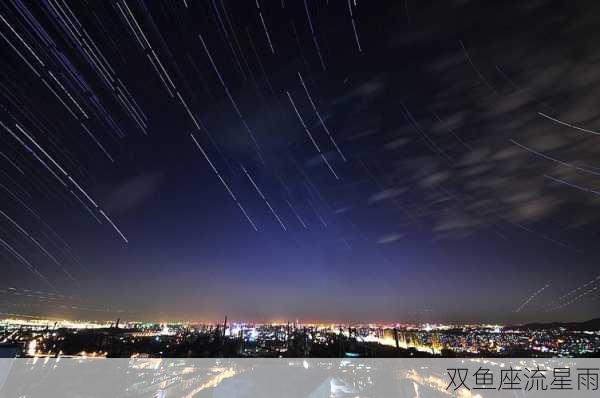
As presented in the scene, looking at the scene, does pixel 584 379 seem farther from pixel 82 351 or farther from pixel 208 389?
pixel 82 351

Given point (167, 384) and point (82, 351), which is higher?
point (82, 351)

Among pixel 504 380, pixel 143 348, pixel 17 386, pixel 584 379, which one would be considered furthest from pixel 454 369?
pixel 143 348

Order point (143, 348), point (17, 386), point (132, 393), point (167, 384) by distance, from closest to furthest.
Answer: point (17, 386)
point (132, 393)
point (167, 384)
point (143, 348)

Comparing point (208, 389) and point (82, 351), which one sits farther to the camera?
point (82, 351)

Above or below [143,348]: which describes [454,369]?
below

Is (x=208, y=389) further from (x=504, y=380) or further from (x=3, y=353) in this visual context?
(x=504, y=380)

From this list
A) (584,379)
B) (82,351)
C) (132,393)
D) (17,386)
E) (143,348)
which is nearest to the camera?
(584,379)

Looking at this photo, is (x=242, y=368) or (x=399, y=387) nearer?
(x=399, y=387)

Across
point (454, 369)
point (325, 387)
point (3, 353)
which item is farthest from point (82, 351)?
point (454, 369)

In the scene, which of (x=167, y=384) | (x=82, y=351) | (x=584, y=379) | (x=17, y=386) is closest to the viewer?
(x=584, y=379)
